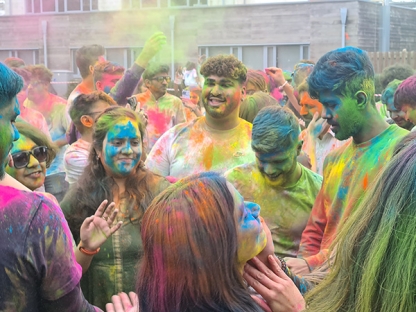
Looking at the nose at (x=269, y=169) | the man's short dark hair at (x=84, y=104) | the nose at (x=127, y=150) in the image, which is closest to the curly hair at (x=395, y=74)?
the man's short dark hair at (x=84, y=104)

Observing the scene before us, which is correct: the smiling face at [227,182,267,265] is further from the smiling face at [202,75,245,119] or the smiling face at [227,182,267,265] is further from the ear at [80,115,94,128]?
the ear at [80,115,94,128]

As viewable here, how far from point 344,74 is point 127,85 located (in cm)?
266

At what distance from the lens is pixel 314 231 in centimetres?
284

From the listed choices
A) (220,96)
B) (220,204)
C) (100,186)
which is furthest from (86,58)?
(220,204)

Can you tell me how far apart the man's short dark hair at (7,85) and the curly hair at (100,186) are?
118 cm

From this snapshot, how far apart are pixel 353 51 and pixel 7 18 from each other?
55.0ft

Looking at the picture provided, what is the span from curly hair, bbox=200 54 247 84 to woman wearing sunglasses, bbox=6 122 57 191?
1.21 m

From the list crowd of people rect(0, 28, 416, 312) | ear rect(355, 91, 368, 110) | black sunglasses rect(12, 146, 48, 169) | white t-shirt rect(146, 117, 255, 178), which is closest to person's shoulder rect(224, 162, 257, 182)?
crowd of people rect(0, 28, 416, 312)

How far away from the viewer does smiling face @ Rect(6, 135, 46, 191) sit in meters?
3.07

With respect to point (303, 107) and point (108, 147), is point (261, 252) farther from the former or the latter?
point (303, 107)

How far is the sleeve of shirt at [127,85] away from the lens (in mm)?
4973

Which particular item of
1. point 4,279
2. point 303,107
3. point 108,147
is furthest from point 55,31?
point 4,279

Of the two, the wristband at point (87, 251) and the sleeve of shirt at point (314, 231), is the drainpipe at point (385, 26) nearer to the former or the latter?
the sleeve of shirt at point (314, 231)

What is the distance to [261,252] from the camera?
5.98 ft
